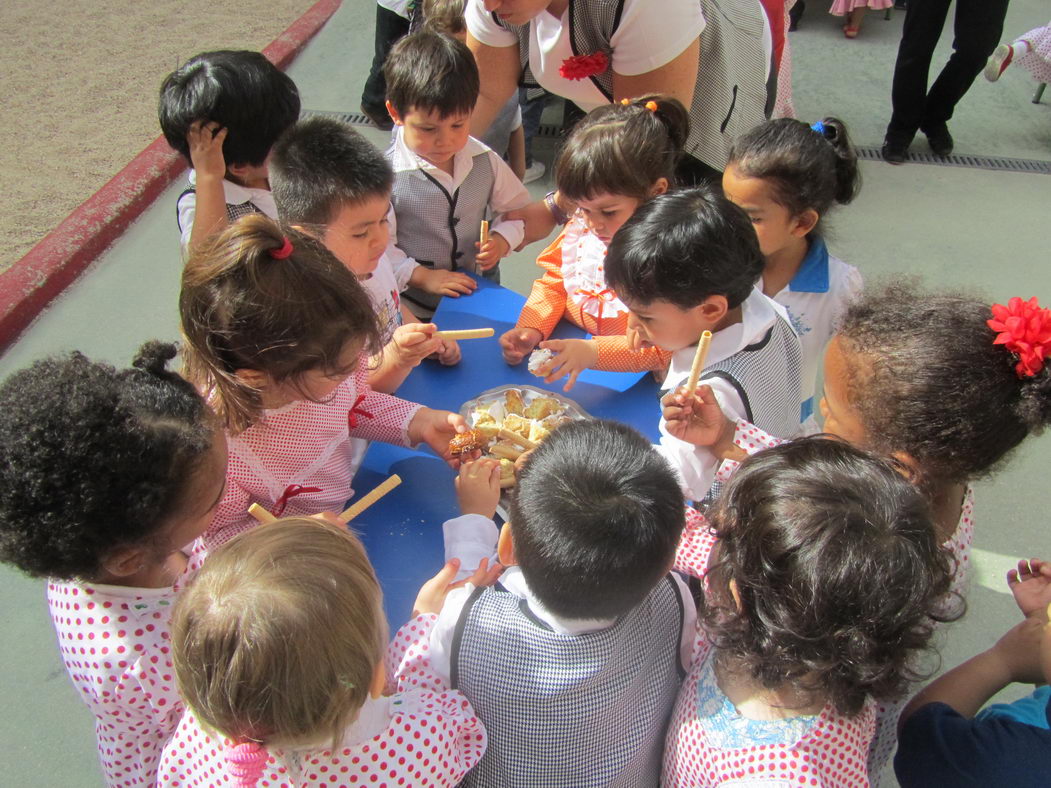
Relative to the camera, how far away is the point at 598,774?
3.69 feet

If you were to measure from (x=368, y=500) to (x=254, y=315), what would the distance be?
390mm

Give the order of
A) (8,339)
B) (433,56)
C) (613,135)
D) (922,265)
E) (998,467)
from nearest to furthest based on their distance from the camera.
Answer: (998,467) < (613,135) < (433,56) < (8,339) < (922,265)

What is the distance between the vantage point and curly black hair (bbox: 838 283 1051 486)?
3.97ft

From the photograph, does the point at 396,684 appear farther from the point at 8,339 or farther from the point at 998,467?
the point at 8,339

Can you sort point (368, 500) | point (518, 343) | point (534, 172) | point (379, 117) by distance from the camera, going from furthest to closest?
point (379, 117)
point (534, 172)
point (518, 343)
point (368, 500)

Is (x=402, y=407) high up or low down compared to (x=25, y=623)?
up

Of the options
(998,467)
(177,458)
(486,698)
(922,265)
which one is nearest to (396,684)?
(486,698)

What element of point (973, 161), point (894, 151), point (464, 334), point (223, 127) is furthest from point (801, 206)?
point (973, 161)

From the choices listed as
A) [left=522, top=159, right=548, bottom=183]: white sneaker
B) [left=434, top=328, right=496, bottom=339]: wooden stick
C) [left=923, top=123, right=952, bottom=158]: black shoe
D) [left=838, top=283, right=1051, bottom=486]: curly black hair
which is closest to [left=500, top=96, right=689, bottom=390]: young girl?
[left=434, top=328, right=496, bottom=339]: wooden stick

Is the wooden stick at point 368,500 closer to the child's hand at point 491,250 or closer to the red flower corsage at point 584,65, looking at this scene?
the child's hand at point 491,250

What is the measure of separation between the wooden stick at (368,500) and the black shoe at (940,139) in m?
3.89

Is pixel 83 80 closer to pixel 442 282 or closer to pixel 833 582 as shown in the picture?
pixel 442 282

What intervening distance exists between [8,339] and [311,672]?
280 centimetres

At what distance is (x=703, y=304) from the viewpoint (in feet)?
4.89
